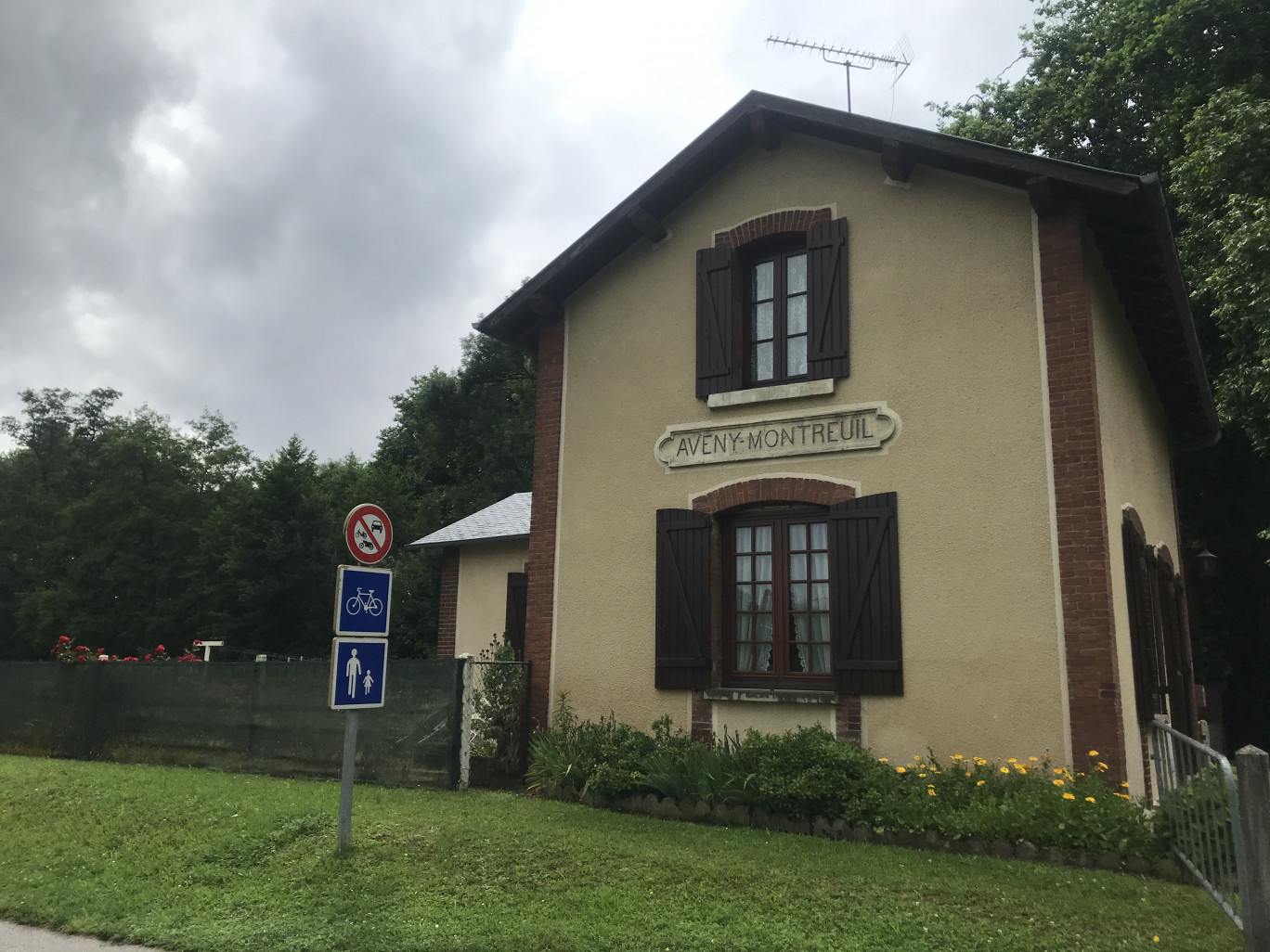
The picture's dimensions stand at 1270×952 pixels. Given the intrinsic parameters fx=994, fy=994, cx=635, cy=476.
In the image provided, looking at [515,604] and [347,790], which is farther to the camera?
[515,604]

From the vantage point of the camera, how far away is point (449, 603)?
18672 mm

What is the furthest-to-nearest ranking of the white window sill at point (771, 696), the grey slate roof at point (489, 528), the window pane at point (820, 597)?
the grey slate roof at point (489, 528) → the window pane at point (820, 597) → the white window sill at point (771, 696)

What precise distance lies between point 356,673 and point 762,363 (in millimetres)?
5600

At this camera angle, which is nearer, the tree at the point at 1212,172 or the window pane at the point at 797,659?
the window pane at the point at 797,659

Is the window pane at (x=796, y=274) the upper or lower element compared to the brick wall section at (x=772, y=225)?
lower

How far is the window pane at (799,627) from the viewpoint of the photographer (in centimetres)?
1016

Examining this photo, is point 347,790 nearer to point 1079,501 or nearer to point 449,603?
point 1079,501

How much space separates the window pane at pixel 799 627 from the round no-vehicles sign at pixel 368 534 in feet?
14.1

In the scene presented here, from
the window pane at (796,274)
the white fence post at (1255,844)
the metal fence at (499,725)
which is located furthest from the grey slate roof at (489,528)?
the white fence post at (1255,844)

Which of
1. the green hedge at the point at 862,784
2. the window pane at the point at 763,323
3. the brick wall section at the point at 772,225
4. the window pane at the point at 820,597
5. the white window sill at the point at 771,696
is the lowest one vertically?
the green hedge at the point at 862,784

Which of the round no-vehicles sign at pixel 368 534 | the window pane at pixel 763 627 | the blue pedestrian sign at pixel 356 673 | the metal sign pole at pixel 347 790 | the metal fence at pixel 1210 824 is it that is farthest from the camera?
the window pane at pixel 763 627

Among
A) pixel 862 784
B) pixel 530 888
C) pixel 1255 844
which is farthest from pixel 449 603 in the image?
pixel 1255 844

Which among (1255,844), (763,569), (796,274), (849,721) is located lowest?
(1255,844)

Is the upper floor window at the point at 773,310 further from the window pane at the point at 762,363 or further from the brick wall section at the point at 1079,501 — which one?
the brick wall section at the point at 1079,501
